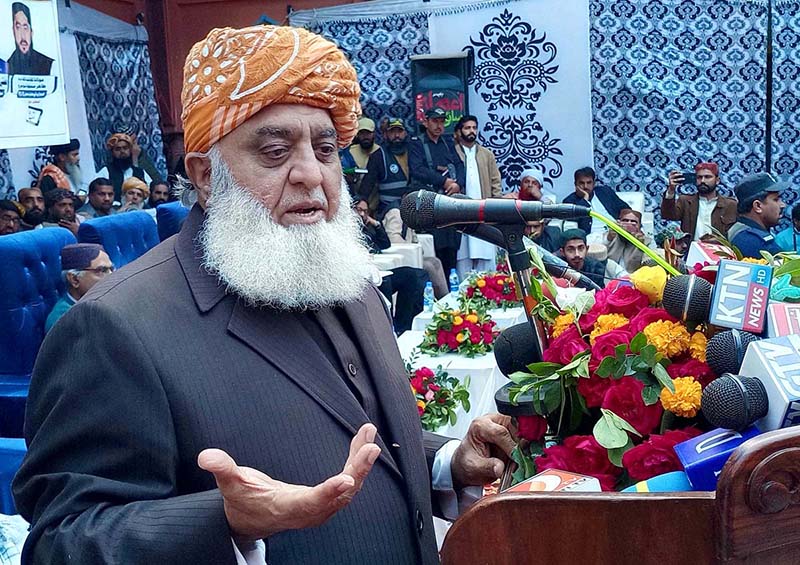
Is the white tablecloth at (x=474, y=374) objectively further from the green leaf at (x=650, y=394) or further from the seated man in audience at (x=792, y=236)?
the seated man in audience at (x=792, y=236)

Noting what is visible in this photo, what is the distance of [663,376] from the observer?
147 centimetres

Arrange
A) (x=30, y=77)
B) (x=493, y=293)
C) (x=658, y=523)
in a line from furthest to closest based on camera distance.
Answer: (x=493, y=293), (x=30, y=77), (x=658, y=523)

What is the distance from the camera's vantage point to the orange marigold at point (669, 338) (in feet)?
4.96

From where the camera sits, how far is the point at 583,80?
10422 millimetres

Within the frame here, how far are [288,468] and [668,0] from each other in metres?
9.82

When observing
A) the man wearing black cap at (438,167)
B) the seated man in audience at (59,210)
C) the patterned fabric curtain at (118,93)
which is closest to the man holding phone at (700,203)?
the man wearing black cap at (438,167)

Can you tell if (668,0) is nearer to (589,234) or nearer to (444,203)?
(589,234)

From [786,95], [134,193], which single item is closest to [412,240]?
[134,193]

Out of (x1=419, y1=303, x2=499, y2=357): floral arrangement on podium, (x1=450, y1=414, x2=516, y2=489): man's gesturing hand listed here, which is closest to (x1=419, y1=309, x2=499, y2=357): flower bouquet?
(x1=419, y1=303, x2=499, y2=357): floral arrangement on podium

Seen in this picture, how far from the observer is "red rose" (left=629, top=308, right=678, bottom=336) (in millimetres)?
1572

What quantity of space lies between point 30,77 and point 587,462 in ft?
15.2

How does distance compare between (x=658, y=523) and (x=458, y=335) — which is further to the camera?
(x=458, y=335)

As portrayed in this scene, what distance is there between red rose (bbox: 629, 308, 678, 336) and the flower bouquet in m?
3.31

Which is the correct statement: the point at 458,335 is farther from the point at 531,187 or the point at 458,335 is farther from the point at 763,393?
the point at 531,187
